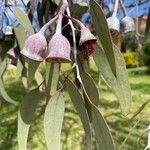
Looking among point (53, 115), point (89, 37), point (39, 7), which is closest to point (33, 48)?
point (89, 37)

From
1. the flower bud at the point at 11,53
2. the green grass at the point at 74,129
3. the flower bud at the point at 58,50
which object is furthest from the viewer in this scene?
the green grass at the point at 74,129

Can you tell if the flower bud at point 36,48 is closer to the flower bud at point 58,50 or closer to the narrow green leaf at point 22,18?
the flower bud at point 58,50

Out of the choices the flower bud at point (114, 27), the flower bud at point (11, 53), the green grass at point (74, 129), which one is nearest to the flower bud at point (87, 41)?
the flower bud at point (114, 27)

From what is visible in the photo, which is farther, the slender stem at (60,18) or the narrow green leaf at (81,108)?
the narrow green leaf at (81,108)

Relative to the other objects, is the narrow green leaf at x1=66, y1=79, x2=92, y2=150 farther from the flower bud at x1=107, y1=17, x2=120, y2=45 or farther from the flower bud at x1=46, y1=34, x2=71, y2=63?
the flower bud at x1=46, y1=34, x2=71, y2=63

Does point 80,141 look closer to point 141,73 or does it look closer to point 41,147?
point 41,147

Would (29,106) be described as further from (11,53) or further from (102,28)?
(11,53)

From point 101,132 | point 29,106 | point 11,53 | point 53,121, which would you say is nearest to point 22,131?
point 29,106
